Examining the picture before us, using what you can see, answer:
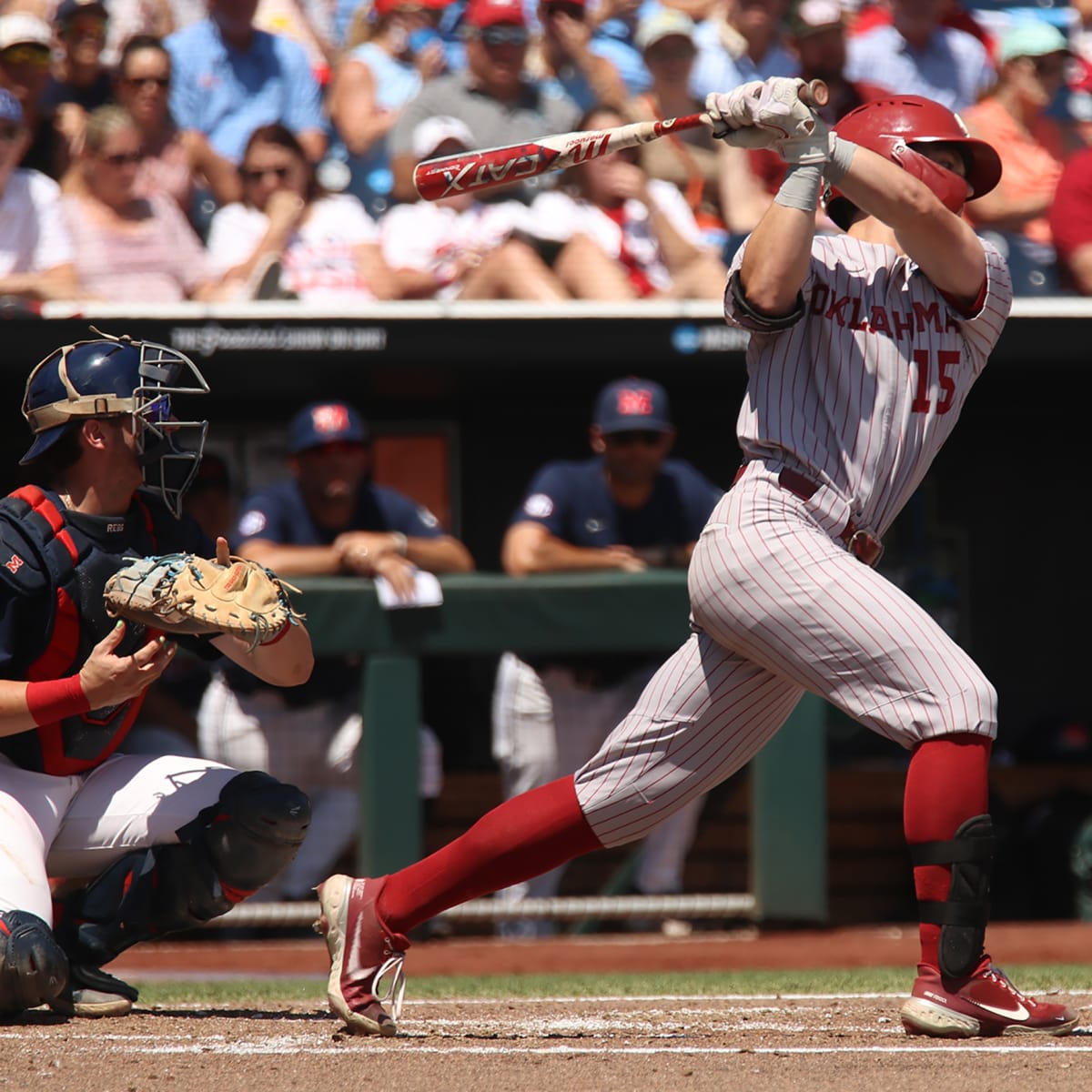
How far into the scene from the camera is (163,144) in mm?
6672

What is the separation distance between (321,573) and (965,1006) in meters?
3.53

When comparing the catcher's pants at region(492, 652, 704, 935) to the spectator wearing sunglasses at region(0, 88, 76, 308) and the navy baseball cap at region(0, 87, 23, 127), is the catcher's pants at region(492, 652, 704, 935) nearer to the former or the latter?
the spectator wearing sunglasses at region(0, 88, 76, 308)

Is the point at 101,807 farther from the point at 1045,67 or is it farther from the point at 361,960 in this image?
the point at 1045,67

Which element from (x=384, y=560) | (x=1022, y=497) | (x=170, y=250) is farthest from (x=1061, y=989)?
(x=1022, y=497)

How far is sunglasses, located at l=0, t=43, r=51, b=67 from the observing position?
657cm

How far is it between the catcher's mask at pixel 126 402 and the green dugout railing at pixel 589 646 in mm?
2540

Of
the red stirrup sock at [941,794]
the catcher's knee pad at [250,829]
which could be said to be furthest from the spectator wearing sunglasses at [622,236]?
the red stirrup sock at [941,794]

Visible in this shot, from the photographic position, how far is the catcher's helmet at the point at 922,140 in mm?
2678

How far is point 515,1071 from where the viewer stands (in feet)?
7.63

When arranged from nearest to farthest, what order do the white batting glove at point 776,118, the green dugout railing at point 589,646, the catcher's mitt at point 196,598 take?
the white batting glove at point 776,118 → the catcher's mitt at point 196,598 → the green dugout railing at point 589,646

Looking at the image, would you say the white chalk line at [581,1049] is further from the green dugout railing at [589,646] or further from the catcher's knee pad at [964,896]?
the green dugout railing at [589,646]

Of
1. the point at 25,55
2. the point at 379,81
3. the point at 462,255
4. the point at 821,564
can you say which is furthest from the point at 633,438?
the point at 821,564

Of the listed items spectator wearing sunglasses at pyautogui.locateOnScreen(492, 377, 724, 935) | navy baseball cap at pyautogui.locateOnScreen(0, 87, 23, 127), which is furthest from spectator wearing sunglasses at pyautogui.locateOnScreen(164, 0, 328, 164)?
spectator wearing sunglasses at pyautogui.locateOnScreen(492, 377, 724, 935)

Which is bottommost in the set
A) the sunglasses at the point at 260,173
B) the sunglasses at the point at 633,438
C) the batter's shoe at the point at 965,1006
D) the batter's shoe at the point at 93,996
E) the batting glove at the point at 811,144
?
the batter's shoe at the point at 93,996
